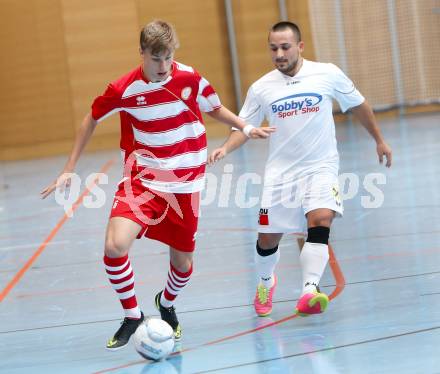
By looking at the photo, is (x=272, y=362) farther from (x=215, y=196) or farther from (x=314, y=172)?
(x=215, y=196)

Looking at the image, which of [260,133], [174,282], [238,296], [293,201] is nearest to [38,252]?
[238,296]

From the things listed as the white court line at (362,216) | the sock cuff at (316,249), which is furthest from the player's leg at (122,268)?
the white court line at (362,216)

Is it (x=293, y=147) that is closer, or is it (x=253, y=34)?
(x=293, y=147)

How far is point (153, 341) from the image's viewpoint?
158 inches

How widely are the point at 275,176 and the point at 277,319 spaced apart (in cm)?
80

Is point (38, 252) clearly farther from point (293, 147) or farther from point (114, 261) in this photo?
point (114, 261)

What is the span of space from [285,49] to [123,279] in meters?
1.60

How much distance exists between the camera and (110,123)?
18.7 m

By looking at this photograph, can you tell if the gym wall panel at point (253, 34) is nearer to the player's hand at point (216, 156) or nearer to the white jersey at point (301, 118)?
the white jersey at point (301, 118)

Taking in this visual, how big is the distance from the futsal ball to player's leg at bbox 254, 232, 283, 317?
90cm

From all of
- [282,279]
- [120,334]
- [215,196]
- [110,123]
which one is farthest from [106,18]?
[120,334]

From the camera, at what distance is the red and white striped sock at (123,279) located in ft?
13.8

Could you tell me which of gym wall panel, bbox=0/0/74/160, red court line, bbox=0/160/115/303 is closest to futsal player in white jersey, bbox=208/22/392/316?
red court line, bbox=0/160/115/303

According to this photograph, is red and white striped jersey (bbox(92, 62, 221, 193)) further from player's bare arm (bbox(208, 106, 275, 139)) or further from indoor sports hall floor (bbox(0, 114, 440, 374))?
indoor sports hall floor (bbox(0, 114, 440, 374))
